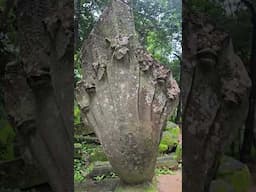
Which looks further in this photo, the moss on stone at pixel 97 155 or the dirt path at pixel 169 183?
the moss on stone at pixel 97 155

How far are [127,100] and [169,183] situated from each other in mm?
1275

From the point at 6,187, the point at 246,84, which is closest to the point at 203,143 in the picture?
the point at 246,84

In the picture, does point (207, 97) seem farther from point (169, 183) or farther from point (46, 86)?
point (169, 183)

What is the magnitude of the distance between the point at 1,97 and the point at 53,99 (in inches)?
14.8

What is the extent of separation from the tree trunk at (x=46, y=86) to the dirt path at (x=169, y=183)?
85.4 inches

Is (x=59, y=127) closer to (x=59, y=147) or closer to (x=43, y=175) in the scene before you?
(x=59, y=147)

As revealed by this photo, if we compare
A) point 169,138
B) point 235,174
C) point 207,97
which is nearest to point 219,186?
point 235,174

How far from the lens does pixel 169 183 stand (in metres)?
4.15

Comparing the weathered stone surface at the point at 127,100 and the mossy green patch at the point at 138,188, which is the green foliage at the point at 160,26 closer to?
the weathered stone surface at the point at 127,100

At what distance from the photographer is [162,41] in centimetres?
812

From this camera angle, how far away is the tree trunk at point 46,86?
5.50 feet

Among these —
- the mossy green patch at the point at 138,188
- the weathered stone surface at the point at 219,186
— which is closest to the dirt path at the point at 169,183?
the mossy green patch at the point at 138,188

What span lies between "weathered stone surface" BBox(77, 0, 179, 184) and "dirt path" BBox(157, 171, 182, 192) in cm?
50

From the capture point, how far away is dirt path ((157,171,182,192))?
153 inches
